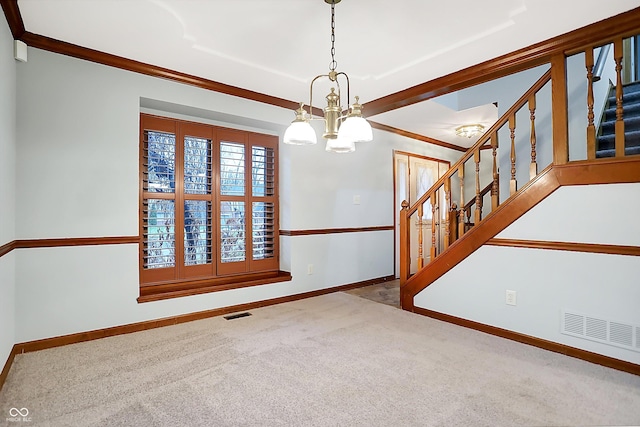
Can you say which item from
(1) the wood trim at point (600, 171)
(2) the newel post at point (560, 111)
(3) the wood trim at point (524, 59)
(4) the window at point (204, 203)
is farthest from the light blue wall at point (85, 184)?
(1) the wood trim at point (600, 171)

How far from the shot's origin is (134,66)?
298cm

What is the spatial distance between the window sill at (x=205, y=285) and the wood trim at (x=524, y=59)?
2.43 m

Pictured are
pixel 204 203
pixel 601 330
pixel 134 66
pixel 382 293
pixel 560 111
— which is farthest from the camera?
pixel 382 293

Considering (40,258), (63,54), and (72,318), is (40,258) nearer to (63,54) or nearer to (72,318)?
(72,318)

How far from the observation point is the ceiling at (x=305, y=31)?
7.31ft

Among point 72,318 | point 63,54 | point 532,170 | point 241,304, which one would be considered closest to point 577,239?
point 532,170

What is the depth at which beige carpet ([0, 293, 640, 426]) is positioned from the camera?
1.78 m

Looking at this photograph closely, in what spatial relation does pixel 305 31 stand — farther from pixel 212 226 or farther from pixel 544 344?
pixel 544 344

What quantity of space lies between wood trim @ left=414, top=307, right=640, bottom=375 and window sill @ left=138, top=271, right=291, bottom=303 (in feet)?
5.81

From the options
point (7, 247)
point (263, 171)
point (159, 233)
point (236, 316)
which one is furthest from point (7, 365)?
point (263, 171)

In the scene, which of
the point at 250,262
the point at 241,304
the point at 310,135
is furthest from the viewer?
the point at 250,262

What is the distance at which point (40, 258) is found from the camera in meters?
2.60

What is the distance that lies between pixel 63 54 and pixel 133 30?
2.30 feet

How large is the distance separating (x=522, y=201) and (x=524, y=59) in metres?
1.17
